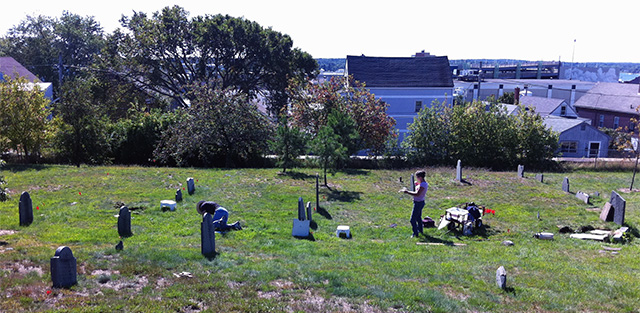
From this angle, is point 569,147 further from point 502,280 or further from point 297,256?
point 297,256

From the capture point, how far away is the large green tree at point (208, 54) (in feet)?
139

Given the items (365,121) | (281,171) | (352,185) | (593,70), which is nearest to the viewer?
(352,185)

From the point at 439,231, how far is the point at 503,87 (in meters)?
77.6

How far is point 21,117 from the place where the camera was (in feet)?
87.5

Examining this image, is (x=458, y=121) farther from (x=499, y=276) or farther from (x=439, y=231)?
(x=499, y=276)

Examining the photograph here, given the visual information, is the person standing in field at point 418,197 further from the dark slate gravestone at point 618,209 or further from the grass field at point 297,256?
the dark slate gravestone at point 618,209

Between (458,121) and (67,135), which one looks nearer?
(67,135)

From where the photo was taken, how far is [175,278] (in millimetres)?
9328

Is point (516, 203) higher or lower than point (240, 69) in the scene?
lower

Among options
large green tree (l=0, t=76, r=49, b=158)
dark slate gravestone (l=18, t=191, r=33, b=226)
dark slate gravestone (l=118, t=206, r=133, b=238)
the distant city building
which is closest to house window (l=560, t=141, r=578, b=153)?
the distant city building

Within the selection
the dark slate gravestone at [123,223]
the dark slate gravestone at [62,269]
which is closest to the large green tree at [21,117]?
the dark slate gravestone at [123,223]

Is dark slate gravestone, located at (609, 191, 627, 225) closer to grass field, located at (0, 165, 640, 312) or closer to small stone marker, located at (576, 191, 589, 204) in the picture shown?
grass field, located at (0, 165, 640, 312)

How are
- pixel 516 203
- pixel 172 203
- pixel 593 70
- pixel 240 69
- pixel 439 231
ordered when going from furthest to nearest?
pixel 593 70 < pixel 240 69 < pixel 516 203 < pixel 172 203 < pixel 439 231

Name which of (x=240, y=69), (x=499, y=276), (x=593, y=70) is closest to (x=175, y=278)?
(x=499, y=276)
